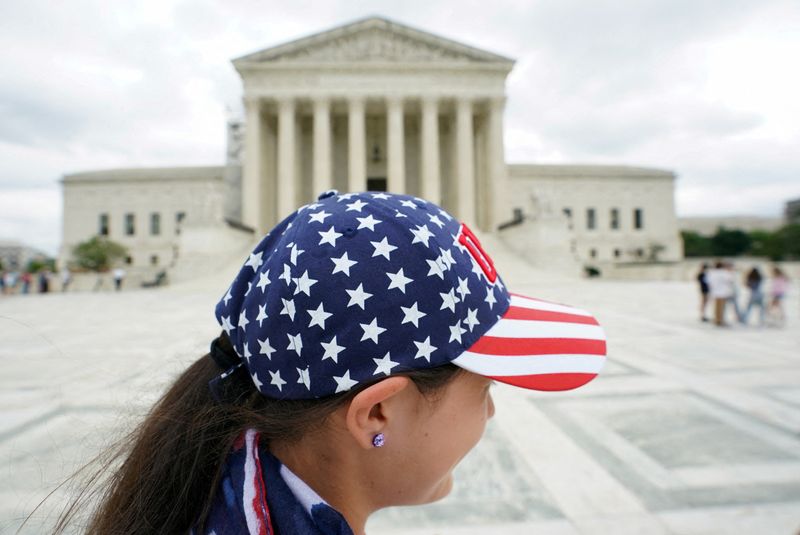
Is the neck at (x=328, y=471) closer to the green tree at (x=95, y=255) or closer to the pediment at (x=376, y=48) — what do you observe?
the pediment at (x=376, y=48)

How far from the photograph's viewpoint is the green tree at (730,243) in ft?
200

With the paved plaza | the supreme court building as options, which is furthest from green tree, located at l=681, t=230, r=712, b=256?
the paved plaza

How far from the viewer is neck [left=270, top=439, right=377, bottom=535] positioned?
3.42 ft

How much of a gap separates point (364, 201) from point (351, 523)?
806 millimetres

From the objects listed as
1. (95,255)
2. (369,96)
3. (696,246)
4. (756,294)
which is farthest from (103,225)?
(696,246)

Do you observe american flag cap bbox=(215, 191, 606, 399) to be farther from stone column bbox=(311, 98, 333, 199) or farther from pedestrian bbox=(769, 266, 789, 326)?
stone column bbox=(311, 98, 333, 199)

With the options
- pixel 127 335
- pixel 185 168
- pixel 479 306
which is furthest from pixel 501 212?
pixel 185 168

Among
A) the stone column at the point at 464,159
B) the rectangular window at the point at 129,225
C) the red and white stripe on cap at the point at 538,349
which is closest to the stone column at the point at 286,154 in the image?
the stone column at the point at 464,159

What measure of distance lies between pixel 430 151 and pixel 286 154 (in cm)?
1016

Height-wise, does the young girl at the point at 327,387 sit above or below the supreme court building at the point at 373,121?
below

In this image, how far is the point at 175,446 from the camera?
1.04 metres

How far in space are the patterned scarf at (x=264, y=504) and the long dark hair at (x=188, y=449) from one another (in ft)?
0.11

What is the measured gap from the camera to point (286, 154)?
3086 centimetres

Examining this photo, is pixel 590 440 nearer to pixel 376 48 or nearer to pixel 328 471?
pixel 328 471
